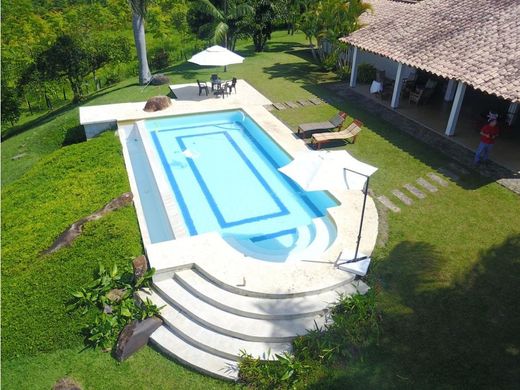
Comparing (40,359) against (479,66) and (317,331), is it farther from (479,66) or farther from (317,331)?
(479,66)

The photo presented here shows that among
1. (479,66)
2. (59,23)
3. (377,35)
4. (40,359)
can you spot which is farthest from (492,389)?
(59,23)

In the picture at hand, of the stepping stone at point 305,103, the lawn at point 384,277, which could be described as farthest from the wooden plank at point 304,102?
the lawn at point 384,277

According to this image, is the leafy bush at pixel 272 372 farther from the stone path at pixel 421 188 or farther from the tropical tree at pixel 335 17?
the tropical tree at pixel 335 17

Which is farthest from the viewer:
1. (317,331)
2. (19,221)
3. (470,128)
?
(470,128)

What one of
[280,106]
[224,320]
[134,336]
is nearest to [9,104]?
[280,106]

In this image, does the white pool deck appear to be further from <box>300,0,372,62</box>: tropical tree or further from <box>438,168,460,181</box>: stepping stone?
<box>300,0,372,62</box>: tropical tree

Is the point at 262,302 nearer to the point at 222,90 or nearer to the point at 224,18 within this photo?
the point at 222,90

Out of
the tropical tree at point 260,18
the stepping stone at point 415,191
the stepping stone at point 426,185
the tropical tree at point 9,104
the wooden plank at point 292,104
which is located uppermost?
the tropical tree at point 260,18
